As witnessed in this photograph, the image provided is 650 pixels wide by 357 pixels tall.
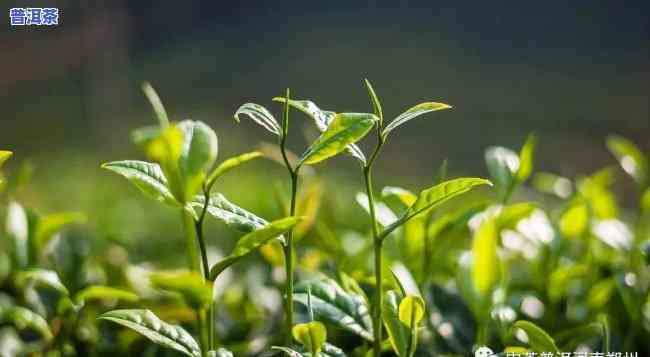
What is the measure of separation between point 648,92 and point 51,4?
3622 millimetres

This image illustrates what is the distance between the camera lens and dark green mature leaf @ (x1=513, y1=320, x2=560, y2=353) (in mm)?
804

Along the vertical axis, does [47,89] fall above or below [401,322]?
below

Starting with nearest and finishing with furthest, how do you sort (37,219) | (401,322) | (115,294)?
(401,322) → (115,294) → (37,219)

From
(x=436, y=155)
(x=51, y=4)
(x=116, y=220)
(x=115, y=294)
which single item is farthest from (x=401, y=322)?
(x=51, y=4)

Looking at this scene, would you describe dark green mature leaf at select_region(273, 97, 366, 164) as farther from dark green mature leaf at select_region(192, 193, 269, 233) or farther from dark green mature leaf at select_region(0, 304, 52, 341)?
dark green mature leaf at select_region(0, 304, 52, 341)

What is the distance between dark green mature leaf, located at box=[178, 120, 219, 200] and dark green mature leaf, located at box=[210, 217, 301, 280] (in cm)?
6

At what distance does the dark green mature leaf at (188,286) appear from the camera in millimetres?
692

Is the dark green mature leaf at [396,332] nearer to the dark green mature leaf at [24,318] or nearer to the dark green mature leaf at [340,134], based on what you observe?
the dark green mature leaf at [340,134]

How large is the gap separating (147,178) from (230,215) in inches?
2.9

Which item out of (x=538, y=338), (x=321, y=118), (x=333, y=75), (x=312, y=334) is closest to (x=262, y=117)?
(x=321, y=118)

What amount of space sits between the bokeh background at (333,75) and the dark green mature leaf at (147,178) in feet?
7.91

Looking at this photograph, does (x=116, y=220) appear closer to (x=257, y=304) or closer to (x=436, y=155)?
(x=257, y=304)

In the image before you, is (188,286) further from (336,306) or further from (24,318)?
(24,318)

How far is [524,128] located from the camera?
17.7ft
